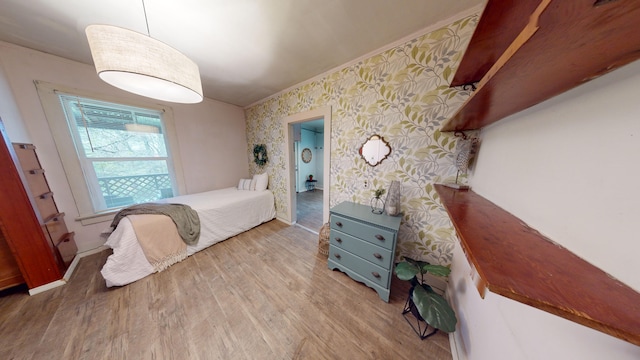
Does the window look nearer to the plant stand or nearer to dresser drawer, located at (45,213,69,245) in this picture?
dresser drawer, located at (45,213,69,245)

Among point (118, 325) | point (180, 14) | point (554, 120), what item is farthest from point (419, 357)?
point (180, 14)

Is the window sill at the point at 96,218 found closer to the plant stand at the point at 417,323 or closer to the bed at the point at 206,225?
the bed at the point at 206,225

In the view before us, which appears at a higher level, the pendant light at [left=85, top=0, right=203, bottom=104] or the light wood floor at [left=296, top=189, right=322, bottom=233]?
the pendant light at [left=85, top=0, right=203, bottom=104]

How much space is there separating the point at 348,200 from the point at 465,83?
1487 mm

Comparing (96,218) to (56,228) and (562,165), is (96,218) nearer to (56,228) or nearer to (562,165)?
(56,228)

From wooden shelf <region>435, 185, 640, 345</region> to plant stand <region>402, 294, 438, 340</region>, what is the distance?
3.56 ft

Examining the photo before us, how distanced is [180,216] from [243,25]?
216 cm

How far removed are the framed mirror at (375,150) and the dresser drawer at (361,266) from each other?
100 centimetres

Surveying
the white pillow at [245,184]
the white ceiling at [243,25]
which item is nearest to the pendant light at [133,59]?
the white ceiling at [243,25]

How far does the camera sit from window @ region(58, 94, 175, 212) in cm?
205

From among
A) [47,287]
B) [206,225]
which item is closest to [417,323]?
[206,225]

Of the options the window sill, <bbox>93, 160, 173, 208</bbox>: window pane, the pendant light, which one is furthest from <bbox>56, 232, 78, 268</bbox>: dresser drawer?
the pendant light

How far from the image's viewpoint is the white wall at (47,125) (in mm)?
1661

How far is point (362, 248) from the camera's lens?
1569 mm
